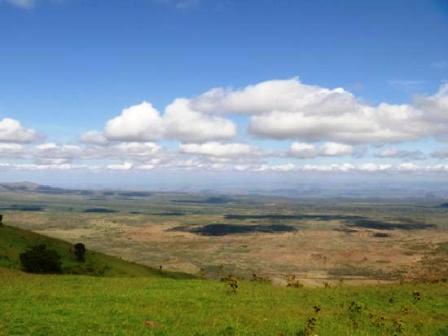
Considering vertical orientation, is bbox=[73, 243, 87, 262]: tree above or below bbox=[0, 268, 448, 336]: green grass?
below

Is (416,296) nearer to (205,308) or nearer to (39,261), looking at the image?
(205,308)

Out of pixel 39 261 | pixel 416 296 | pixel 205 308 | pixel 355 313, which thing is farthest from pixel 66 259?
pixel 416 296

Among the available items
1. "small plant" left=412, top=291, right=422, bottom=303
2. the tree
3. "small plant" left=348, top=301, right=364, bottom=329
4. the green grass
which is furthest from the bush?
"small plant" left=412, top=291, right=422, bottom=303

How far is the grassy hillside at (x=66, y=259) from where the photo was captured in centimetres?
5184

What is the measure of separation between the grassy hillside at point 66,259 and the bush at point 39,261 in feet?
4.22

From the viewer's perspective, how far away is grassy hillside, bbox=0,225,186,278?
51.8m

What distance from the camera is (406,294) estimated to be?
35.3m

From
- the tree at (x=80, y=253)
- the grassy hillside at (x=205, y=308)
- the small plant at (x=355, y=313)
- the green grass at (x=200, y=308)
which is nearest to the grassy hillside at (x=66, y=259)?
the tree at (x=80, y=253)

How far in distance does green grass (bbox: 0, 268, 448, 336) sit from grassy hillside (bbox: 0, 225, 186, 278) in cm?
1266

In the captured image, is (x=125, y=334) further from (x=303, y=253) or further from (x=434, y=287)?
(x=303, y=253)

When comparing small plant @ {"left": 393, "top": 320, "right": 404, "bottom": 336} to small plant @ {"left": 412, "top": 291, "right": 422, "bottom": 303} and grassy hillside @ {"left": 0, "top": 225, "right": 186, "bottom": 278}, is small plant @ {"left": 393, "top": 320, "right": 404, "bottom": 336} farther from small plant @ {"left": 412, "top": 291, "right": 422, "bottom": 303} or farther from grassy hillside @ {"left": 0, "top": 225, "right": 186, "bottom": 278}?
grassy hillside @ {"left": 0, "top": 225, "right": 186, "bottom": 278}

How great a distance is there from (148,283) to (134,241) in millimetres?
153653

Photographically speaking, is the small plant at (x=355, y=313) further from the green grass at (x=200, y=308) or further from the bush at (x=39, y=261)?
the bush at (x=39, y=261)

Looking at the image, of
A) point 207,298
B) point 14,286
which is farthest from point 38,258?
point 207,298
